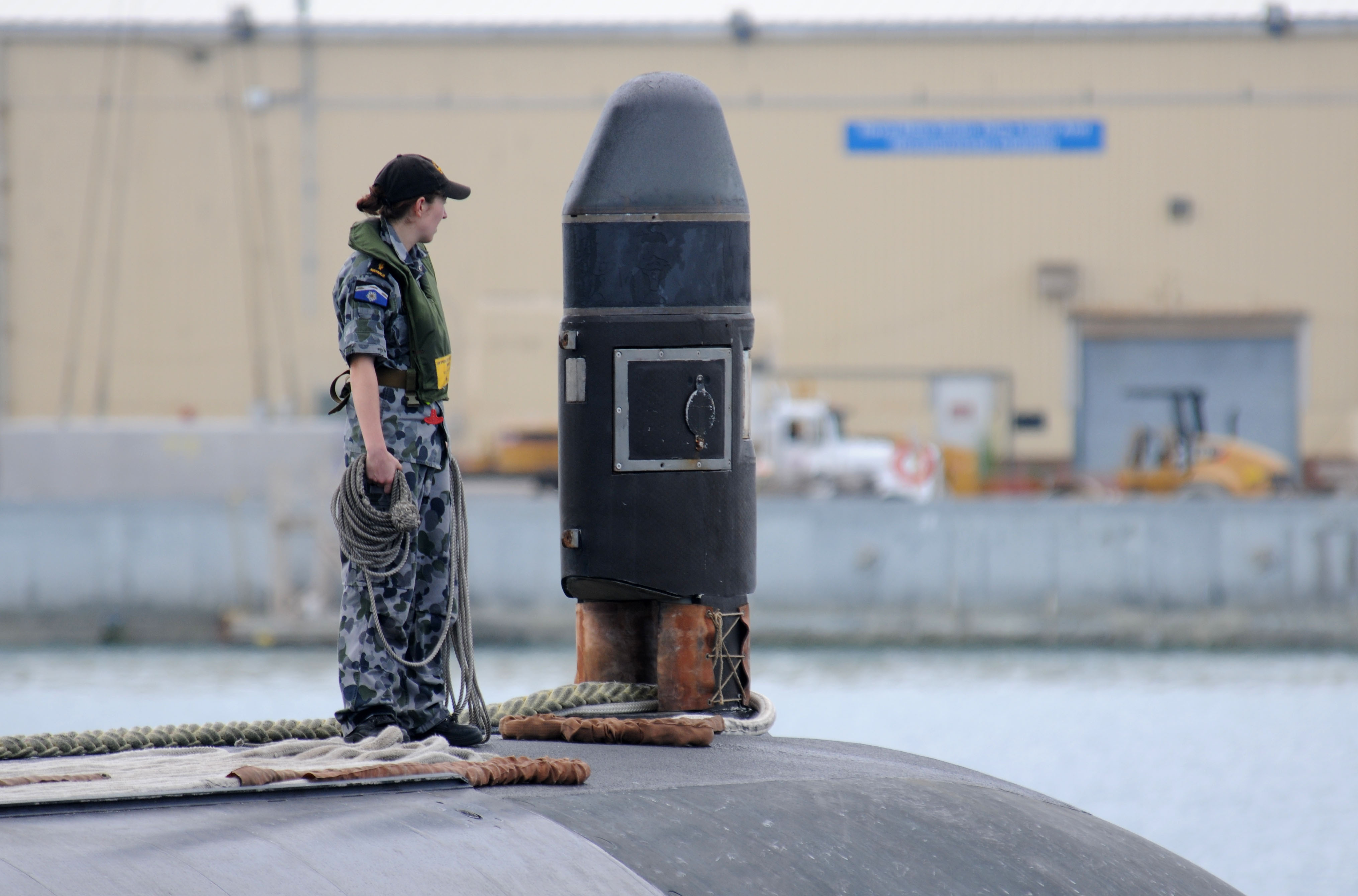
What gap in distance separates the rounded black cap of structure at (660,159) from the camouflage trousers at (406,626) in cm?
133

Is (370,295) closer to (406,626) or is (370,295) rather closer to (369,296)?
(369,296)

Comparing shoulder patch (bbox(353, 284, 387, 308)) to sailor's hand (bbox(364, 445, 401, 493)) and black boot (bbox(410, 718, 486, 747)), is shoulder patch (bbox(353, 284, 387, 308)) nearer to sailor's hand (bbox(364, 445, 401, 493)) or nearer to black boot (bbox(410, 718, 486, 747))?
sailor's hand (bbox(364, 445, 401, 493))

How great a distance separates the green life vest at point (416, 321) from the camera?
543cm

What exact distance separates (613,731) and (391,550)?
39.0 inches

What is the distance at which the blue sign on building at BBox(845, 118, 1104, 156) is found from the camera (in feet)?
123

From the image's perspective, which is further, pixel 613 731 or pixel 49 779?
pixel 613 731

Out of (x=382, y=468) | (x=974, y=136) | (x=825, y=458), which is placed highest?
(x=974, y=136)

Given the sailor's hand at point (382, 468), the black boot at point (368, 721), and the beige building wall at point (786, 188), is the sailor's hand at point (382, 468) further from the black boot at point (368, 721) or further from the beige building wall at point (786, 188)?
the beige building wall at point (786, 188)

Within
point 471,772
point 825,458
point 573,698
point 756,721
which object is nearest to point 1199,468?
point 825,458

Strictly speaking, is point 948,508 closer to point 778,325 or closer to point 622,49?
point 778,325

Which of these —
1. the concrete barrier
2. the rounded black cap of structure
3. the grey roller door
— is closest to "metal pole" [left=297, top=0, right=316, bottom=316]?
the concrete barrier

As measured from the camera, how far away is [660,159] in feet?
20.7

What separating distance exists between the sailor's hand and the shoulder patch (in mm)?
448

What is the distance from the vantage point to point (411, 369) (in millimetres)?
5500
